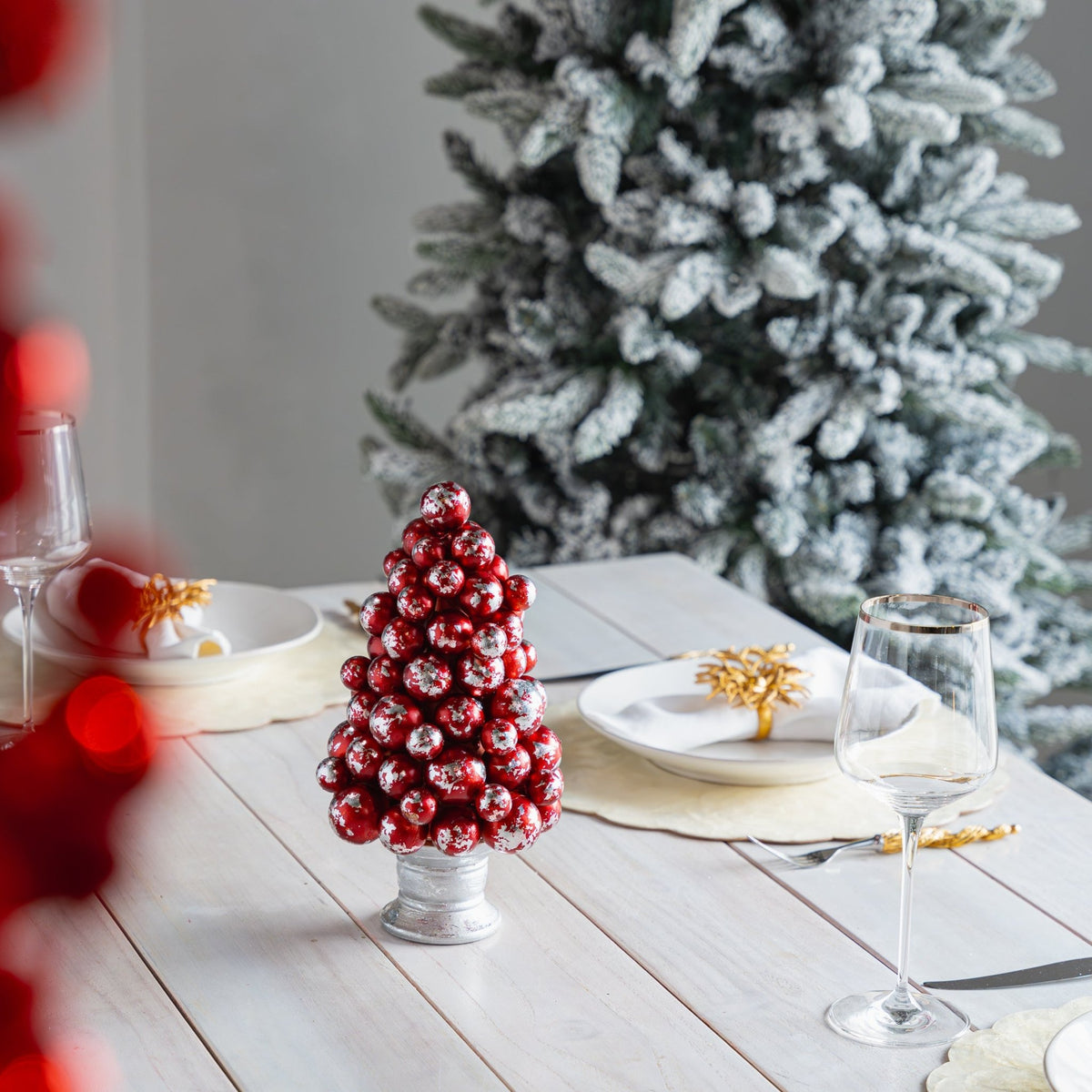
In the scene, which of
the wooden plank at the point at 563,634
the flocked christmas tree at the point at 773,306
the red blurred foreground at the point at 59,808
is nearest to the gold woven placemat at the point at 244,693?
the wooden plank at the point at 563,634

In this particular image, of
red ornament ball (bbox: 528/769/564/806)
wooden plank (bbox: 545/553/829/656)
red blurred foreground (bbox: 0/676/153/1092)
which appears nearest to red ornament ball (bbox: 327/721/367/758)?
red ornament ball (bbox: 528/769/564/806)

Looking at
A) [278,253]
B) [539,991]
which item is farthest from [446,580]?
[278,253]

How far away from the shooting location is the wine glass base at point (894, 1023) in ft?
2.30

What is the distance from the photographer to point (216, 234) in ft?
10.3

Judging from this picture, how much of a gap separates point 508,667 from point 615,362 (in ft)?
4.47

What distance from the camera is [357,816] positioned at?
30.8 inches

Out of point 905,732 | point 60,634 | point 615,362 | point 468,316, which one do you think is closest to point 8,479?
point 905,732

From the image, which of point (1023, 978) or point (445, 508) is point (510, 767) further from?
point (1023, 978)

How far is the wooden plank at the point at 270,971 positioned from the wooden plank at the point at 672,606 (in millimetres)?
549

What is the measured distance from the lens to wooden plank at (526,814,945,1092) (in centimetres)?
69

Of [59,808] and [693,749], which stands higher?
[59,808]

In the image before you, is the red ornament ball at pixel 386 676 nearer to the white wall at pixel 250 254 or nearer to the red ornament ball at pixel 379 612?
the red ornament ball at pixel 379 612

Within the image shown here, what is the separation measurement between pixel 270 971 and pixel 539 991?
0.15m

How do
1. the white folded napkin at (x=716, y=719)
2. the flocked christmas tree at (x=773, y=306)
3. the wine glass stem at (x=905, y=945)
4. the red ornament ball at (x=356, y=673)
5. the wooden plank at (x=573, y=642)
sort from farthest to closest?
the flocked christmas tree at (x=773, y=306)
the wooden plank at (x=573, y=642)
the white folded napkin at (x=716, y=719)
the red ornament ball at (x=356, y=673)
the wine glass stem at (x=905, y=945)
